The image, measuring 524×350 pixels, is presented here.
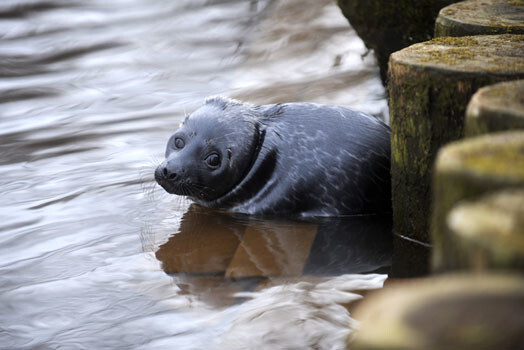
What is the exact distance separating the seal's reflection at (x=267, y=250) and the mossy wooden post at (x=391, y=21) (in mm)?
2239

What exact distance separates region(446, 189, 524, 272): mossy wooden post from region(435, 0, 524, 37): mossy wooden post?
287 cm

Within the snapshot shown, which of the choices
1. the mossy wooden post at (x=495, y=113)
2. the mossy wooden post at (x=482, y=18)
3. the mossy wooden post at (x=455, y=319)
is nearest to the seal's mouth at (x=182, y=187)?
the mossy wooden post at (x=482, y=18)

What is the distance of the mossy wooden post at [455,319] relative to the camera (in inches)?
58.1

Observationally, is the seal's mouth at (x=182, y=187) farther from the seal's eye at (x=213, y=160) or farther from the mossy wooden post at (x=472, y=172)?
the mossy wooden post at (x=472, y=172)

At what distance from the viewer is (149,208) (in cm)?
475

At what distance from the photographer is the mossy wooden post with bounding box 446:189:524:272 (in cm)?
162

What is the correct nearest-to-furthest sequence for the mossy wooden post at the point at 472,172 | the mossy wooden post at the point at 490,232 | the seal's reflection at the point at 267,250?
1. the mossy wooden post at the point at 490,232
2. the mossy wooden post at the point at 472,172
3. the seal's reflection at the point at 267,250

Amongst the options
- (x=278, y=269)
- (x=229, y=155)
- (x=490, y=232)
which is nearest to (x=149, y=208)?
(x=229, y=155)

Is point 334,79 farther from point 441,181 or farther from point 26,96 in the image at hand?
point 441,181

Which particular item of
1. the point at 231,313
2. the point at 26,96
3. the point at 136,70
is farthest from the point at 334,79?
the point at 231,313

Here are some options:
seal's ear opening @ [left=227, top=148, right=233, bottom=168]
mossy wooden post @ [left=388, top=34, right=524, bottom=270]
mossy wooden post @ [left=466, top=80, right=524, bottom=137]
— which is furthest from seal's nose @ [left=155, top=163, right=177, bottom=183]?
mossy wooden post @ [left=466, top=80, right=524, bottom=137]

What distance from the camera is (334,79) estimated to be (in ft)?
24.0

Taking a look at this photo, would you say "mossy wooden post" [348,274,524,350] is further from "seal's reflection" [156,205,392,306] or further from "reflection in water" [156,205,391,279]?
"reflection in water" [156,205,391,279]

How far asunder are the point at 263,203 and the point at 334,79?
2.98 meters
